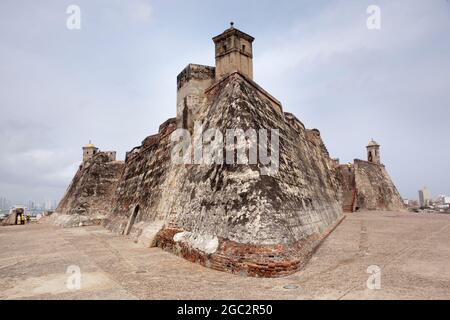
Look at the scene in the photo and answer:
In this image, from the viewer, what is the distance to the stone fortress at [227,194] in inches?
258

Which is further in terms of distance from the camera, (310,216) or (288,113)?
(288,113)

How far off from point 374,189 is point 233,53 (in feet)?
74.3

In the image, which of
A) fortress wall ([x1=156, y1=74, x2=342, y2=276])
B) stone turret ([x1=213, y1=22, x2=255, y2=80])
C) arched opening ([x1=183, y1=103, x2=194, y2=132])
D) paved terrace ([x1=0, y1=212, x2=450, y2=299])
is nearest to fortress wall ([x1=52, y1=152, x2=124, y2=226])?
arched opening ([x1=183, y1=103, x2=194, y2=132])

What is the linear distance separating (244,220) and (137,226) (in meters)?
7.67

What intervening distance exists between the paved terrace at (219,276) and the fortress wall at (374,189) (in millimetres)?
19003

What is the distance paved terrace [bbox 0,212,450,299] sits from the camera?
16.2ft

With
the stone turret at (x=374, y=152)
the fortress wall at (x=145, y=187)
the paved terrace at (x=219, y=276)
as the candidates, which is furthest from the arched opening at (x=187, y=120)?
the stone turret at (x=374, y=152)

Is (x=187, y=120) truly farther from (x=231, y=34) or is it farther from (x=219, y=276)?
(x=219, y=276)

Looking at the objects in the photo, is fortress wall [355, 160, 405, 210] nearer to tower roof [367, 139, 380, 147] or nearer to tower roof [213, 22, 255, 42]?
tower roof [367, 139, 380, 147]

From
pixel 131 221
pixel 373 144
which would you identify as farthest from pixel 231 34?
pixel 373 144

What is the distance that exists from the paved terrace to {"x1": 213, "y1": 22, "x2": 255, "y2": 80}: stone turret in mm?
7293
